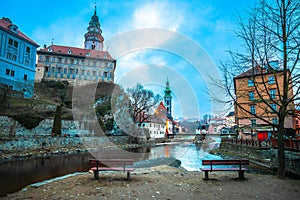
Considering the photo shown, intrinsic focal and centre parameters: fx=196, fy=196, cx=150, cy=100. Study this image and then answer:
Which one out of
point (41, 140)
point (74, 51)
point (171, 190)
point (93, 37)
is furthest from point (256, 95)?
point (93, 37)

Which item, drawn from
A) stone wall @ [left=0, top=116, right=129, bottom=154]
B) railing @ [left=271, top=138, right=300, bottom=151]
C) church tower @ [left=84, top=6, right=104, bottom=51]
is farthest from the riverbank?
church tower @ [left=84, top=6, right=104, bottom=51]

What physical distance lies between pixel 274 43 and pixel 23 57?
39.0 meters

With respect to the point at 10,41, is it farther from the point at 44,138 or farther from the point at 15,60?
the point at 44,138

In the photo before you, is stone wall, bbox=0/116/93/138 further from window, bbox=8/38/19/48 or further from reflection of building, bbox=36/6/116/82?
reflection of building, bbox=36/6/116/82

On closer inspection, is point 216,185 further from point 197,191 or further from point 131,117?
point 131,117

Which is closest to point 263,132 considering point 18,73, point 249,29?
point 249,29

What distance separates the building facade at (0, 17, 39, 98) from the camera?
1215 inches

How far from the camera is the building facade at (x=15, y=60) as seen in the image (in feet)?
101

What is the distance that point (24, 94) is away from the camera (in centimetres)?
3138

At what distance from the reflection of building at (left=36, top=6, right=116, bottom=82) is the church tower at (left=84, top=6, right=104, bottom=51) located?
8.66 m

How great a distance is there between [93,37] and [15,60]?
3523cm

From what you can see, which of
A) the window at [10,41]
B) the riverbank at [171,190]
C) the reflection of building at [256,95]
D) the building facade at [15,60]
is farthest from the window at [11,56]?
the reflection of building at [256,95]

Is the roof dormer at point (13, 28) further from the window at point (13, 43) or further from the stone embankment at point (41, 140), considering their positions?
the stone embankment at point (41, 140)

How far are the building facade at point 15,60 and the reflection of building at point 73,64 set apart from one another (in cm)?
1472
